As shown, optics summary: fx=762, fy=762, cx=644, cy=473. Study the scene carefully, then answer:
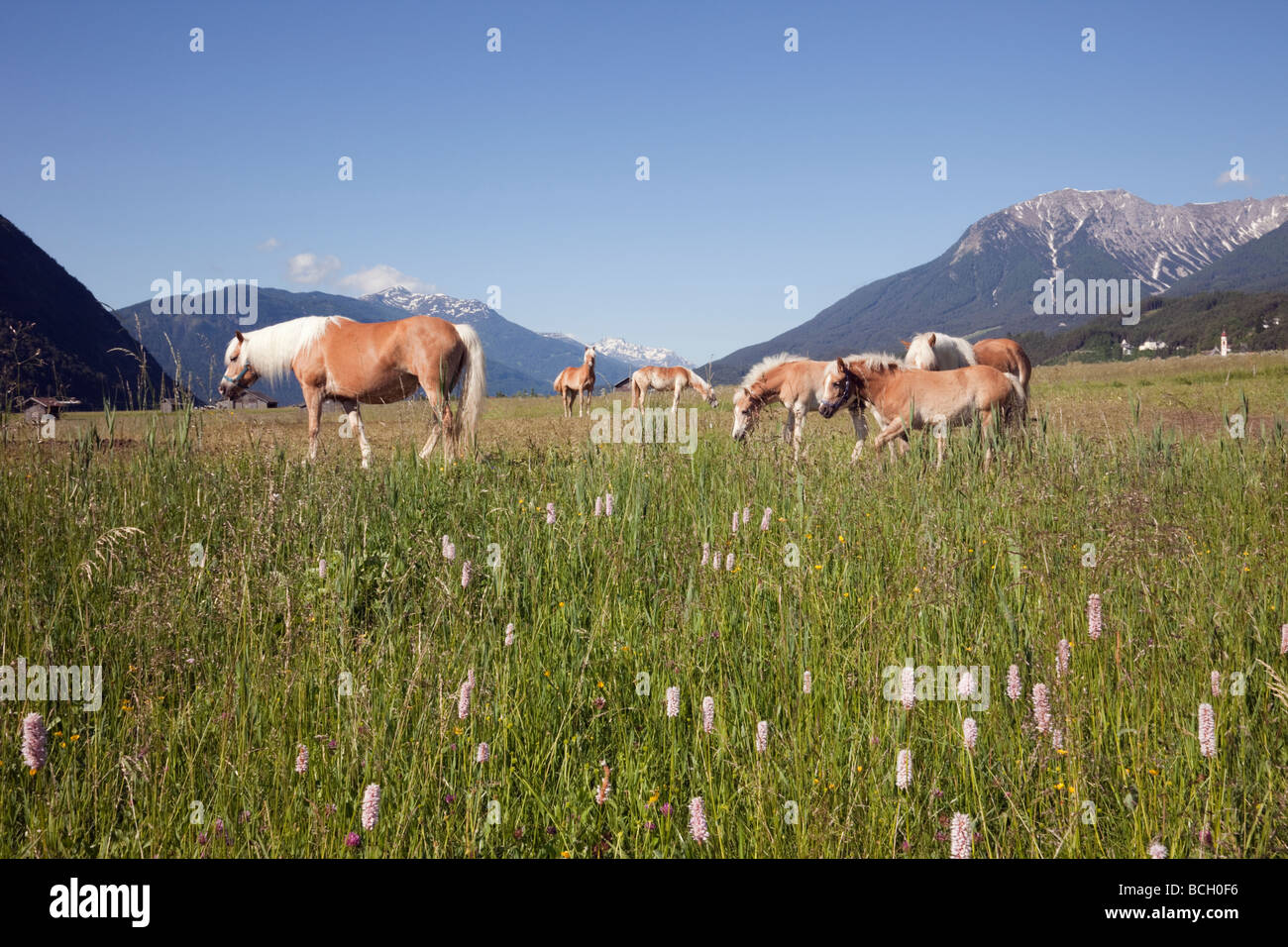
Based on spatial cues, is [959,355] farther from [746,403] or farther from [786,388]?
[746,403]

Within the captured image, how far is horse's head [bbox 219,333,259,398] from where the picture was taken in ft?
41.5

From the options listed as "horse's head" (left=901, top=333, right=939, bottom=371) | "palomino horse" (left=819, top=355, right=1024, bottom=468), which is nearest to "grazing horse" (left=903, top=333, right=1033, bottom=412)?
"horse's head" (left=901, top=333, right=939, bottom=371)

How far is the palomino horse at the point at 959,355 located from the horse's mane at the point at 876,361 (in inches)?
61.7

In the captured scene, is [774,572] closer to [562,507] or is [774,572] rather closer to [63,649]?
[562,507]

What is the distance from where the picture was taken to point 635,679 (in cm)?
342

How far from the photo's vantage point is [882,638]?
11.6 feet

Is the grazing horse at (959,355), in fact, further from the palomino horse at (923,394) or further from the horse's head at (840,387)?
the horse's head at (840,387)

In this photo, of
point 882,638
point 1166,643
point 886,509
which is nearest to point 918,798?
point 882,638

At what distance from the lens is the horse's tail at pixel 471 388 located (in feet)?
39.7

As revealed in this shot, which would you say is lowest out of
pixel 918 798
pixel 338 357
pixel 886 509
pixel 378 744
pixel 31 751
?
pixel 918 798

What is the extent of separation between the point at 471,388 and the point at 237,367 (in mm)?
4156

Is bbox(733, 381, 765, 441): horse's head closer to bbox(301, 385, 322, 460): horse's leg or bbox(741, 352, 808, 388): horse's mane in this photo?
bbox(741, 352, 808, 388): horse's mane

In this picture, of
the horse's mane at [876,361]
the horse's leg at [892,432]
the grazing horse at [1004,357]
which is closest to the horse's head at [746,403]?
the horse's mane at [876,361]

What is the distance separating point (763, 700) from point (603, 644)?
2.94ft
